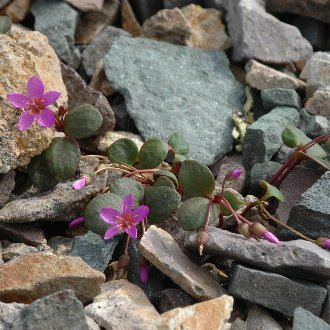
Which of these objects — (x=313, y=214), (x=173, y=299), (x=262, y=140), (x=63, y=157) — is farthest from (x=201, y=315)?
(x=262, y=140)

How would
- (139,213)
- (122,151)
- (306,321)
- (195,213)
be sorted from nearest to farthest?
(306,321), (195,213), (139,213), (122,151)

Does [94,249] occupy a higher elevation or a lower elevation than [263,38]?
lower

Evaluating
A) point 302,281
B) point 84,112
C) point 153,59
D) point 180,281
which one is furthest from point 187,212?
point 153,59

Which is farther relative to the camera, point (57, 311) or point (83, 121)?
point (83, 121)

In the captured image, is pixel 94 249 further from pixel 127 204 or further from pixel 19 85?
pixel 19 85

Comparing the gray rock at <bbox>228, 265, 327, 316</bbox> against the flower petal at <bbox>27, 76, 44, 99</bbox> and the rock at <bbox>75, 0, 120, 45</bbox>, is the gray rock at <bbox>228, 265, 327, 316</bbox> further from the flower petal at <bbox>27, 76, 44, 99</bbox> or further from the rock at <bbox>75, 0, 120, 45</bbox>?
the rock at <bbox>75, 0, 120, 45</bbox>

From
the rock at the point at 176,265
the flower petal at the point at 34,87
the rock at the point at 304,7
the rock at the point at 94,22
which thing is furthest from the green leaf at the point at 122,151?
the rock at the point at 304,7
